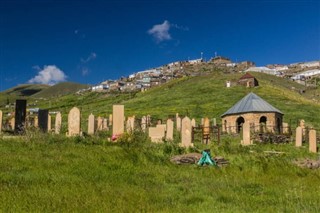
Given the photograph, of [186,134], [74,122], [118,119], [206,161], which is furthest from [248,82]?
[206,161]

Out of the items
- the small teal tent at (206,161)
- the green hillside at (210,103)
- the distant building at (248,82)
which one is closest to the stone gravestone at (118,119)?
the small teal tent at (206,161)

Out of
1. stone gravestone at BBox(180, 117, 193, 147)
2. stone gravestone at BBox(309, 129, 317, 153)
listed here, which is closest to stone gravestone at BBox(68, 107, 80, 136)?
stone gravestone at BBox(180, 117, 193, 147)

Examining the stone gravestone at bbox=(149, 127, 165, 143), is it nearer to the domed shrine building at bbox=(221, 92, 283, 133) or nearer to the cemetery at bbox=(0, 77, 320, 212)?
the cemetery at bbox=(0, 77, 320, 212)

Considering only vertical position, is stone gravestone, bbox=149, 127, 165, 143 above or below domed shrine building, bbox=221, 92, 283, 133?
below

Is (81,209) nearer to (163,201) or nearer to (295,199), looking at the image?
(163,201)

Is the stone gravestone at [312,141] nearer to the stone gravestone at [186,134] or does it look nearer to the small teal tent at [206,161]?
the stone gravestone at [186,134]

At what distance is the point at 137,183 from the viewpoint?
29.3 ft

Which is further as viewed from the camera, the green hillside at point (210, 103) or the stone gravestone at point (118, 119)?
the green hillside at point (210, 103)

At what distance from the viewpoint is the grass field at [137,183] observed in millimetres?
6789

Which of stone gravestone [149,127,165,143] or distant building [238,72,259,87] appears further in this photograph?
distant building [238,72,259,87]

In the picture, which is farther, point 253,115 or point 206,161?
point 253,115

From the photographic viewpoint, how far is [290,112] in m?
54.1

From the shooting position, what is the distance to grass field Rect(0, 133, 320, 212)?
22.3ft

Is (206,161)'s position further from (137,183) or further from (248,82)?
(248,82)
